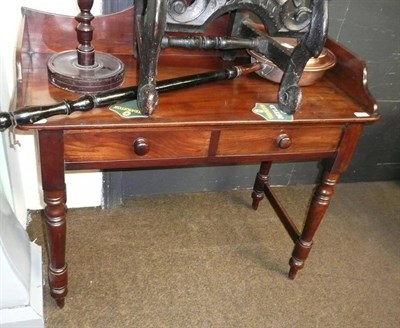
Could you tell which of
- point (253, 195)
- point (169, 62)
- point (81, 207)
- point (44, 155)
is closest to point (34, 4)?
point (169, 62)

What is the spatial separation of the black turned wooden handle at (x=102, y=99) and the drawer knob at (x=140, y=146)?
4.0 inches

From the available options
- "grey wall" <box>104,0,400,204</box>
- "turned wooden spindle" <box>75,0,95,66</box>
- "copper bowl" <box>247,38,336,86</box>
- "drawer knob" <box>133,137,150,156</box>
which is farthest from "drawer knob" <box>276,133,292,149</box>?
"grey wall" <box>104,0,400,204</box>

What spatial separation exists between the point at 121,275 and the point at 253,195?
26.6 inches

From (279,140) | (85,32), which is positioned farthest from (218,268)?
(85,32)

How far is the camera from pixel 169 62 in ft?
4.11

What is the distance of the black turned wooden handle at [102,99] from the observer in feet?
2.81

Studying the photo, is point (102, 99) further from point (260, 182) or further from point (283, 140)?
point (260, 182)

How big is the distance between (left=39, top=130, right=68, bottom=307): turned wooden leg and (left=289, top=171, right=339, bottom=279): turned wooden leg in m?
0.75

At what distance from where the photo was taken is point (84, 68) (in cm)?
106

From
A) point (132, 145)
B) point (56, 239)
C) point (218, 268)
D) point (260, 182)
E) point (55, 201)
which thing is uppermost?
point (132, 145)

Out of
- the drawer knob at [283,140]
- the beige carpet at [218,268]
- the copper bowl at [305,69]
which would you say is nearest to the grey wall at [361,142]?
the beige carpet at [218,268]

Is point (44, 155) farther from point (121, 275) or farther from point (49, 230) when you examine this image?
point (121, 275)

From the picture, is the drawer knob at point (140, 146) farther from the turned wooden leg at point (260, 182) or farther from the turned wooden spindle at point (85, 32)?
the turned wooden leg at point (260, 182)

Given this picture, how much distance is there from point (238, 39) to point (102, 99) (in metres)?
0.43
